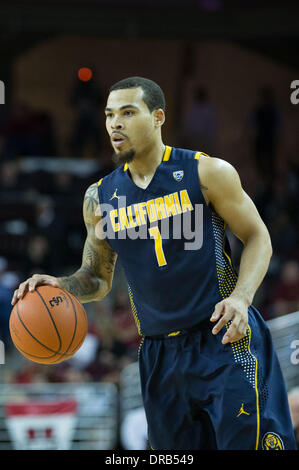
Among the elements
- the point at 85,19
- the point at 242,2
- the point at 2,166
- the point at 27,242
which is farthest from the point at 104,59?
the point at 27,242

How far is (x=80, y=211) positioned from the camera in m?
12.8

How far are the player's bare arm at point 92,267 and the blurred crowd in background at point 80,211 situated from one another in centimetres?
532

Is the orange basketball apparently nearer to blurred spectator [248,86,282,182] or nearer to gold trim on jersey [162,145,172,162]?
gold trim on jersey [162,145,172,162]

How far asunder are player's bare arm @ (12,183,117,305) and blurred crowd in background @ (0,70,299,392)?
5.32 metres

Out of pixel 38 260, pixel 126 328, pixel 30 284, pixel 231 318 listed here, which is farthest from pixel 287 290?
pixel 231 318

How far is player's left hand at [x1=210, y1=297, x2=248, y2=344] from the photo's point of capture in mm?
3406

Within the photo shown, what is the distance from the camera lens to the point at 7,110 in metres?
16.3

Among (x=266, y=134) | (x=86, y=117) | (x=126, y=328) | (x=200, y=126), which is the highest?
(x=86, y=117)

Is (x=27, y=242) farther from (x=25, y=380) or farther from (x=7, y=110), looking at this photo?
(x=7, y=110)

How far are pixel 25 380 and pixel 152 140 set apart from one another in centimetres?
646

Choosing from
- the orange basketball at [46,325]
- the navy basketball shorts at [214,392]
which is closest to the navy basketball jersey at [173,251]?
the navy basketball shorts at [214,392]

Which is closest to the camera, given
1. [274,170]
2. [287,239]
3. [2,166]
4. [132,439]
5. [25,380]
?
[132,439]

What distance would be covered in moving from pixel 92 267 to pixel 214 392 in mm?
1103

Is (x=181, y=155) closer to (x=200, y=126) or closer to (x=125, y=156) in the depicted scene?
(x=125, y=156)
